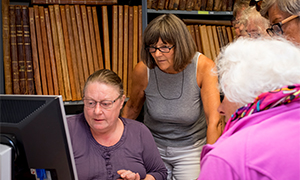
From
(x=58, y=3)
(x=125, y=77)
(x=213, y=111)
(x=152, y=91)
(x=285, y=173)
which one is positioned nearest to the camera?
(x=285, y=173)

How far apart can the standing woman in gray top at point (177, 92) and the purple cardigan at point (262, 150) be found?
891 mm

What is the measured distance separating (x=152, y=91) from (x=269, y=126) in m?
1.11

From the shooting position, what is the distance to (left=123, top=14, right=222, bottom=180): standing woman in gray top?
159cm

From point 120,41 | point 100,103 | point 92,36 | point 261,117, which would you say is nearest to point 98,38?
point 92,36

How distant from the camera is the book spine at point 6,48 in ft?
6.03

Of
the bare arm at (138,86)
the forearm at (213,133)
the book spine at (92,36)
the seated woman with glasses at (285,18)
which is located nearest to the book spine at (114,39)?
the book spine at (92,36)

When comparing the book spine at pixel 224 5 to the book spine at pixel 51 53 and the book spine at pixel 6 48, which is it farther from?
the book spine at pixel 6 48

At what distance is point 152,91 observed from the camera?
5.65ft

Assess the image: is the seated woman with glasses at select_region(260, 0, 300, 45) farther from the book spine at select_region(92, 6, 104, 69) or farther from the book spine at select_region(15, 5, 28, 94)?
the book spine at select_region(15, 5, 28, 94)

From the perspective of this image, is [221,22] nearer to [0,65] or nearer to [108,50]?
[108,50]

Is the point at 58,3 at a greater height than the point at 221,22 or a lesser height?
greater

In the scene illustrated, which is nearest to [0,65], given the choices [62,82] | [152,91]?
[62,82]

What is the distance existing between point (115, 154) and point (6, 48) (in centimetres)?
108

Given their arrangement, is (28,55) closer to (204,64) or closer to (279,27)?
(204,64)
